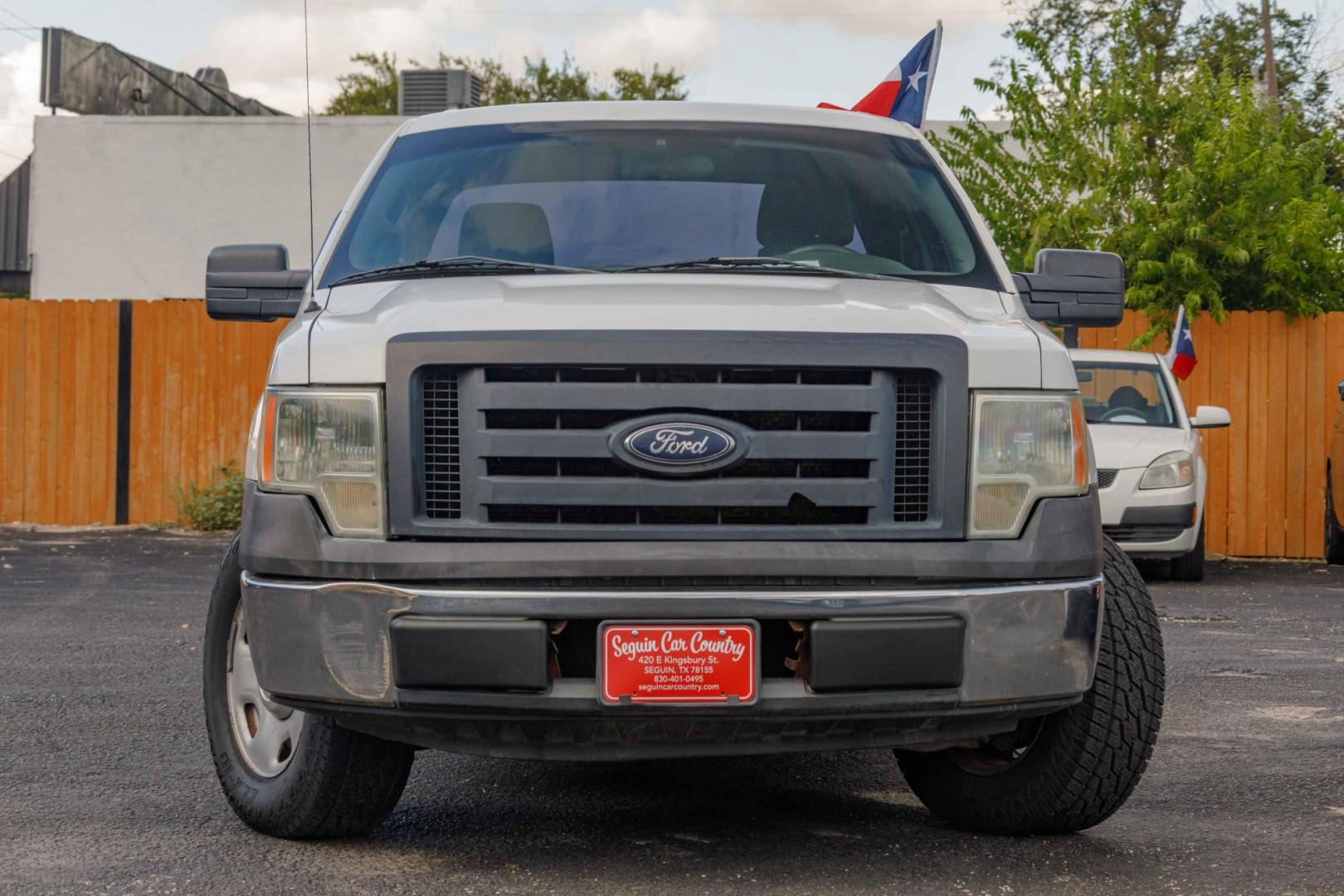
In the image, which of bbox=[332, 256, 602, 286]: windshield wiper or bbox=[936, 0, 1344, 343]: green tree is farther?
bbox=[936, 0, 1344, 343]: green tree

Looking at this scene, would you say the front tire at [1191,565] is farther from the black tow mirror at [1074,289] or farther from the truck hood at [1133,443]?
the black tow mirror at [1074,289]

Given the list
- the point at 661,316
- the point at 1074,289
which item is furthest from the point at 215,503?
the point at 661,316

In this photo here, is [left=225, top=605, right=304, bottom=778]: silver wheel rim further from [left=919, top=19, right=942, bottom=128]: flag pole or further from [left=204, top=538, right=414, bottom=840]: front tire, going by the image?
[left=919, top=19, right=942, bottom=128]: flag pole

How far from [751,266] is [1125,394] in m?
8.78

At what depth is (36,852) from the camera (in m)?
4.01

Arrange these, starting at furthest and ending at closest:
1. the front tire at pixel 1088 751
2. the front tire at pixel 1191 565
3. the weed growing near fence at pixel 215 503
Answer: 1. the weed growing near fence at pixel 215 503
2. the front tire at pixel 1191 565
3. the front tire at pixel 1088 751

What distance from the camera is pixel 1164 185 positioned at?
15547mm

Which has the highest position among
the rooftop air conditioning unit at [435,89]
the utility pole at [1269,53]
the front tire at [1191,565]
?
the utility pole at [1269,53]

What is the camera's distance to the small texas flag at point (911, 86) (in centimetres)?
1290

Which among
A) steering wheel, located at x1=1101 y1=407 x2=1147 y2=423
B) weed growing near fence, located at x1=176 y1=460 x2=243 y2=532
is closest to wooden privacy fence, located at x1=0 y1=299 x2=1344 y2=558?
weed growing near fence, located at x1=176 y1=460 x2=243 y2=532

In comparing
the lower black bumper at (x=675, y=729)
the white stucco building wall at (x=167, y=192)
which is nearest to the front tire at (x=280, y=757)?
the lower black bumper at (x=675, y=729)

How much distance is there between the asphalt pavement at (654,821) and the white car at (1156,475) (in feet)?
14.8

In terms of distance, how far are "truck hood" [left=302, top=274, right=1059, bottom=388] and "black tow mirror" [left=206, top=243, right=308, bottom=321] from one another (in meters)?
0.74

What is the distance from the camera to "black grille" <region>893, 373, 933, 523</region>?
12.0ft
